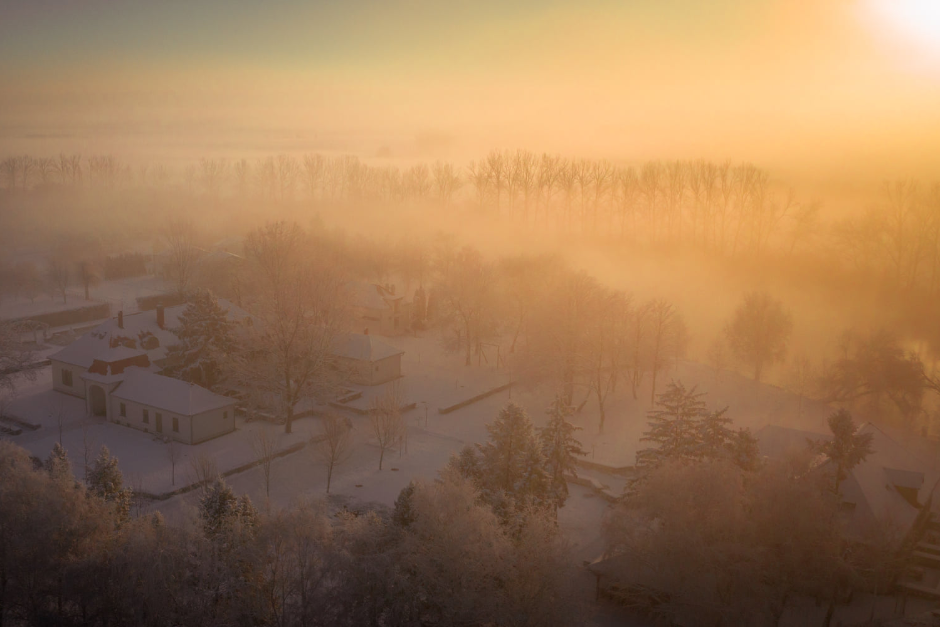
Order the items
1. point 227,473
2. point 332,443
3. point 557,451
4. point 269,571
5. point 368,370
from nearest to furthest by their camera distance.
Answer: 1. point 269,571
2. point 557,451
3. point 332,443
4. point 227,473
5. point 368,370

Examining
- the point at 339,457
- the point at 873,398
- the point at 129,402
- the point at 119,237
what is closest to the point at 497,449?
the point at 339,457

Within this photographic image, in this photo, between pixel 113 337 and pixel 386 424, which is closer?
pixel 386 424

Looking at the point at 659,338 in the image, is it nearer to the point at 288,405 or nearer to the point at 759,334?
the point at 759,334

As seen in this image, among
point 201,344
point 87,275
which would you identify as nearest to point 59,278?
point 87,275

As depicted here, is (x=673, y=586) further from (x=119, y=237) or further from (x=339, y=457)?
(x=119, y=237)

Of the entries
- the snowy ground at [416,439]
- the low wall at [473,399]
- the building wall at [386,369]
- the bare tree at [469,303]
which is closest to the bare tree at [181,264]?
the snowy ground at [416,439]

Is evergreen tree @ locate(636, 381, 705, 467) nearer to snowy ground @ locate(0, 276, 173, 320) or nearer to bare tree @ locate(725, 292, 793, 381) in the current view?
bare tree @ locate(725, 292, 793, 381)

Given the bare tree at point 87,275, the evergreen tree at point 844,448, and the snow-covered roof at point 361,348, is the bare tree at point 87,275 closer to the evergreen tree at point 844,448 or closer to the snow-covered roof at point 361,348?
the snow-covered roof at point 361,348
